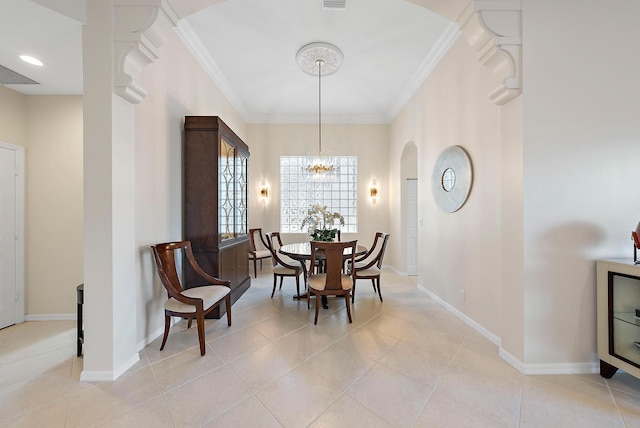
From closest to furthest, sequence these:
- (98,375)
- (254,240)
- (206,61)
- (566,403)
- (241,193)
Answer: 1. (566,403)
2. (98,375)
3. (206,61)
4. (241,193)
5. (254,240)

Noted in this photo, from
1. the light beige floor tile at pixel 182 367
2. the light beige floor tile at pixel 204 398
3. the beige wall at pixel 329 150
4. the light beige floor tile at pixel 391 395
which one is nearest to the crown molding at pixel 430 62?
the beige wall at pixel 329 150

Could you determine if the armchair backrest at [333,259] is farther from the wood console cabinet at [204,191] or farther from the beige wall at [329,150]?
the beige wall at [329,150]

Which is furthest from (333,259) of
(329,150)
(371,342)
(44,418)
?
(329,150)

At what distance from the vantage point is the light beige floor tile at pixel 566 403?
1521 mm

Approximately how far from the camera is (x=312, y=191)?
620 centimetres

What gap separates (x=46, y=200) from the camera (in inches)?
120

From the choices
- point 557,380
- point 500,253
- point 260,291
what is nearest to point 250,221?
point 260,291

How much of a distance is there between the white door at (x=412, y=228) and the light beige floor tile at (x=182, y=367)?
410 cm

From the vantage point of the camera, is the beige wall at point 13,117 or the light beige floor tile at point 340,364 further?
the beige wall at point 13,117

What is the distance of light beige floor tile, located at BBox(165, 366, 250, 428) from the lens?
156cm

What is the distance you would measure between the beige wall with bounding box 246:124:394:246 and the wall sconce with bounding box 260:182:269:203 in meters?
0.08

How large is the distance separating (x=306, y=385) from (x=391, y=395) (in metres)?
0.60

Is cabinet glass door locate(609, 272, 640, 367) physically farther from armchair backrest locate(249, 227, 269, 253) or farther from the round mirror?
armchair backrest locate(249, 227, 269, 253)

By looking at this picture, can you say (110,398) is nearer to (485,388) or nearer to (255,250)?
(485,388)
